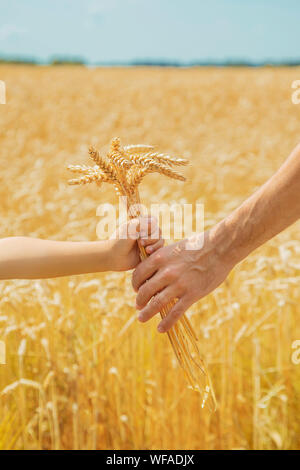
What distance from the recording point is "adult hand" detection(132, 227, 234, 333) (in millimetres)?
1326

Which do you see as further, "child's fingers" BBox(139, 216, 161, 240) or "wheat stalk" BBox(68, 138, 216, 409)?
"child's fingers" BBox(139, 216, 161, 240)

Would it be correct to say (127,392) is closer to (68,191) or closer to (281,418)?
(281,418)

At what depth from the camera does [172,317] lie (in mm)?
1266

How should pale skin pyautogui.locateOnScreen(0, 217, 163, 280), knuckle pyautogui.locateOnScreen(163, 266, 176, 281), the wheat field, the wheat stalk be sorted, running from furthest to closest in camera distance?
the wheat field < knuckle pyautogui.locateOnScreen(163, 266, 176, 281) < pale skin pyautogui.locateOnScreen(0, 217, 163, 280) < the wheat stalk

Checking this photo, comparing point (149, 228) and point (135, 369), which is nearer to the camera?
point (149, 228)

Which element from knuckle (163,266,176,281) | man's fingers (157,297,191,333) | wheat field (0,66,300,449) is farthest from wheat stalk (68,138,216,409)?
wheat field (0,66,300,449)

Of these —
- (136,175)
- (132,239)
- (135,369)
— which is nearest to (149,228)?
(132,239)

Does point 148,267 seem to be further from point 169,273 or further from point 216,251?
point 216,251

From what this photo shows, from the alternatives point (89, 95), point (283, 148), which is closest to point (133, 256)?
point (283, 148)

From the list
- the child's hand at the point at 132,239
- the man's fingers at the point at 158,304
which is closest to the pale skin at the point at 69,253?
the child's hand at the point at 132,239

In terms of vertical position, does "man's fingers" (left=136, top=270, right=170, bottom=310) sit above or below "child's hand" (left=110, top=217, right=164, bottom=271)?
below

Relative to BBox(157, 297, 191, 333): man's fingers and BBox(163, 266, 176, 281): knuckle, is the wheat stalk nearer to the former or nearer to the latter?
BBox(157, 297, 191, 333): man's fingers

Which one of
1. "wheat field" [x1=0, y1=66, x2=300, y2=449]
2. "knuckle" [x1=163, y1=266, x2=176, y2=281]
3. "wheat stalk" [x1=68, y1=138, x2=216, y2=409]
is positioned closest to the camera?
"wheat stalk" [x1=68, y1=138, x2=216, y2=409]

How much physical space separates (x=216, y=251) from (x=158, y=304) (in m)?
0.21
